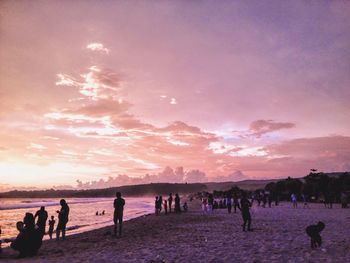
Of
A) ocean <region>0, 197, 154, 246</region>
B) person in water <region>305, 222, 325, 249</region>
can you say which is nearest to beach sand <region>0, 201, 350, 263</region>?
person in water <region>305, 222, 325, 249</region>

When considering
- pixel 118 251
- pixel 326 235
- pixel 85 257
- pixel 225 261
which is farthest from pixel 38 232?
pixel 326 235

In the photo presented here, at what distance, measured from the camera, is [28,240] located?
44.2ft

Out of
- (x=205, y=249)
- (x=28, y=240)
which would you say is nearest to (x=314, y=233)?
(x=205, y=249)

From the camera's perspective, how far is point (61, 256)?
43.5ft

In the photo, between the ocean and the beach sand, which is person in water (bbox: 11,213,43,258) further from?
the ocean

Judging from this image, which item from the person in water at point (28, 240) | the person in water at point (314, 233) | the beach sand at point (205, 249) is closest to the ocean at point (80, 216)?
the beach sand at point (205, 249)

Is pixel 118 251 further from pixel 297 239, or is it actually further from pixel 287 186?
pixel 287 186

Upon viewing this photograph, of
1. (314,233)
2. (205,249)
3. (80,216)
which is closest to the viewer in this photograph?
(314,233)

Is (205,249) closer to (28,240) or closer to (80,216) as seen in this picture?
(28,240)

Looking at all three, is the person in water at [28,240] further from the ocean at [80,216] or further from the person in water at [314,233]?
the person in water at [314,233]

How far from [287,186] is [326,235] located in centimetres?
5110

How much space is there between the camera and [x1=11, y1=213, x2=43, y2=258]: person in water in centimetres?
1332

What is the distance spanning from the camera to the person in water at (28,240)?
1332cm

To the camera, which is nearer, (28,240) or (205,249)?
(28,240)
